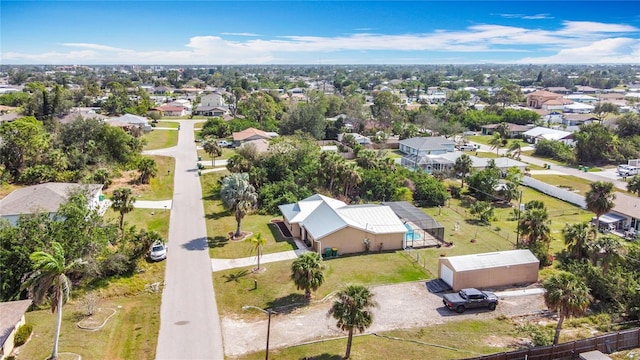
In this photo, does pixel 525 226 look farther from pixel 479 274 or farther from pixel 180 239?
pixel 180 239

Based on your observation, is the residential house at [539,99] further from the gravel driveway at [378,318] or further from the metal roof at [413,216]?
the gravel driveway at [378,318]

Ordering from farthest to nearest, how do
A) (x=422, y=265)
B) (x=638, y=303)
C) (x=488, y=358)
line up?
(x=422, y=265), (x=638, y=303), (x=488, y=358)

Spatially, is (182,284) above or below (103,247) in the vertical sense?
below

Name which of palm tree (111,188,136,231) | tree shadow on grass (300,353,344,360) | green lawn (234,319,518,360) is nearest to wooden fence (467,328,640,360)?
green lawn (234,319,518,360)

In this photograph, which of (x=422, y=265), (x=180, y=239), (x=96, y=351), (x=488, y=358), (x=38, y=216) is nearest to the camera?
(x=488, y=358)

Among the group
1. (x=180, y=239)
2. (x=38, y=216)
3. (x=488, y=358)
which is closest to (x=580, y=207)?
(x=488, y=358)

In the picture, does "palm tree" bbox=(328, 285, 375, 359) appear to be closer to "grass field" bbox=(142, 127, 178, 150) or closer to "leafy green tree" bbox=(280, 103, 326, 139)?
"grass field" bbox=(142, 127, 178, 150)

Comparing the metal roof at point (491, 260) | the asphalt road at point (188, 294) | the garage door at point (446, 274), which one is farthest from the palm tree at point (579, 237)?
the asphalt road at point (188, 294)
